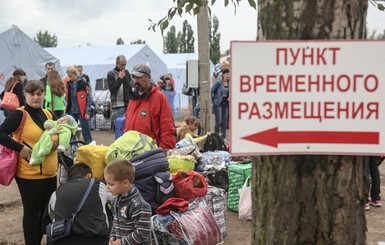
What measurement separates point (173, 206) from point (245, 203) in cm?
149

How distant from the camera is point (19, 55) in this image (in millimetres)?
13977

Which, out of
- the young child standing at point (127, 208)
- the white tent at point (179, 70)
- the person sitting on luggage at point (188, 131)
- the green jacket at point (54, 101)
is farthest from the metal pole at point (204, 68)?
the white tent at point (179, 70)

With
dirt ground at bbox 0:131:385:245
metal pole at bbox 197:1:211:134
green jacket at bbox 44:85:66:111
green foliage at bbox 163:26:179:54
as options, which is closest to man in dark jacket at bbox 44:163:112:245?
dirt ground at bbox 0:131:385:245

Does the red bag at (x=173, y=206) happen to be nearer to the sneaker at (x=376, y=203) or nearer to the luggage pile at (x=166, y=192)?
the luggage pile at (x=166, y=192)

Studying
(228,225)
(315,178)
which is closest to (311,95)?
(315,178)

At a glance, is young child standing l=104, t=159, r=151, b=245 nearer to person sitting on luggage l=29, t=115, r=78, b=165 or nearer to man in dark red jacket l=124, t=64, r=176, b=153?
person sitting on luggage l=29, t=115, r=78, b=165

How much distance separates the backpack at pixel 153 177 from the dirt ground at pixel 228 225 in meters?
1.03

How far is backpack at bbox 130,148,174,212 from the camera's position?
14.3ft

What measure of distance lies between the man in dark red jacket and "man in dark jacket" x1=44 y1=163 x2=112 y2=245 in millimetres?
1184

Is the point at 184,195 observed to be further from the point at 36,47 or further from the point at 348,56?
the point at 36,47

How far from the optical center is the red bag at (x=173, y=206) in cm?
437

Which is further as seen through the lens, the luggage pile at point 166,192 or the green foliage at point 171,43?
the green foliage at point 171,43

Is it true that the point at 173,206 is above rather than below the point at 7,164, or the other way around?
below

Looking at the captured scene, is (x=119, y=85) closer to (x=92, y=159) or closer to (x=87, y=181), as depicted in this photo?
(x=92, y=159)
